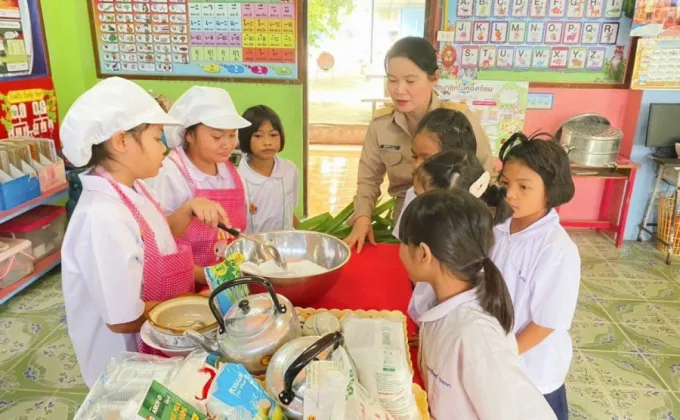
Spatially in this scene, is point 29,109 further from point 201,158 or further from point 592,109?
point 592,109

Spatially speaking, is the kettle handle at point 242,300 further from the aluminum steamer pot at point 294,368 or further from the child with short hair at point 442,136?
the child with short hair at point 442,136

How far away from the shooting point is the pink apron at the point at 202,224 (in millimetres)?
1645

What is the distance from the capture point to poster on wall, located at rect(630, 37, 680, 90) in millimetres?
3631

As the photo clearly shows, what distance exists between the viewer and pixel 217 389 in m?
0.72

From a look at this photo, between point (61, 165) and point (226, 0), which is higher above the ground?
point (226, 0)

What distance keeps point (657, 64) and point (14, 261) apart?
463 cm

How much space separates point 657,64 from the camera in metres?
3.68

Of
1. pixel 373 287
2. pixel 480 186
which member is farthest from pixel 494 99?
pixel 373 287

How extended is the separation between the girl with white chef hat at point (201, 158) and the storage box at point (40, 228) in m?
1.93

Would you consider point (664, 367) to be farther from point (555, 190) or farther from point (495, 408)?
Answer: point (495, 408)

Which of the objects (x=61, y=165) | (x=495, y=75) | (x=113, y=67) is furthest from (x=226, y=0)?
(x=495, y=75)

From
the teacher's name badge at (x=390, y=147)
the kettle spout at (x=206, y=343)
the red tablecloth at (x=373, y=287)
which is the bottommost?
the red tablecloth at (x=373, y=287)

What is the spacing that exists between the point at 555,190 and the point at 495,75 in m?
2.84

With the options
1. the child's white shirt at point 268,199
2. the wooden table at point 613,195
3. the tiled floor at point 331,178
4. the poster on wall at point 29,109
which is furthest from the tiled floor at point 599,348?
the tiled floor at point 331,178
